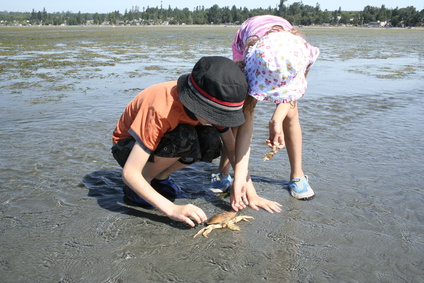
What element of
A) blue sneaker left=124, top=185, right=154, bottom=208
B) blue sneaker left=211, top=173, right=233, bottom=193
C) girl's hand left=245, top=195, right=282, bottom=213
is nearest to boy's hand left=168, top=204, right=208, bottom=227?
blue sneaker left=124, top=185, right=154, bottom=208

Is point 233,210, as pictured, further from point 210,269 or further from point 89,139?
point 89,139

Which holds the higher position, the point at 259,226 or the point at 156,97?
the point at 156,97

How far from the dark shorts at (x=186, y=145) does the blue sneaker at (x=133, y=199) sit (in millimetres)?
238

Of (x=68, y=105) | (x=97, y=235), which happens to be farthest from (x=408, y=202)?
(x=68, y=105)

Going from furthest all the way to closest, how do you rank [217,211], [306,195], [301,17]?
1. [301,17]
2. [306,195]
3. [217,211]

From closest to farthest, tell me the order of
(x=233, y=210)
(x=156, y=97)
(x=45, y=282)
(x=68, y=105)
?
(x=45, y=282)
(x=156, y=97)
(x=233, y=210)
(x=68, y=105)

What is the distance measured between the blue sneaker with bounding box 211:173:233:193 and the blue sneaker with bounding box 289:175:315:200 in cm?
47

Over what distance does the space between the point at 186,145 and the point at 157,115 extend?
35cm

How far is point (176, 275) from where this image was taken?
1.91 metres

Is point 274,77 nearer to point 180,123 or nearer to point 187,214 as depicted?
point 180,123

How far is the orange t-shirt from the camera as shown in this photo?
7.09 ft

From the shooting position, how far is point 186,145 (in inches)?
96.4

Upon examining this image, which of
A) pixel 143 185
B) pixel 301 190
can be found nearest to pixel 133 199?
pixel 143 185

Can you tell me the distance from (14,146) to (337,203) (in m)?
3.00
